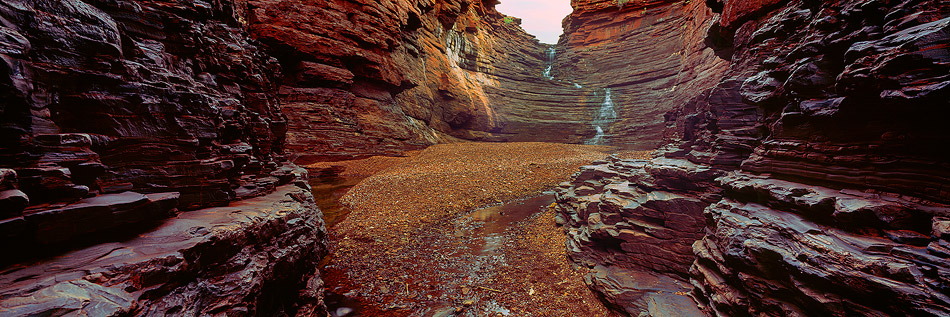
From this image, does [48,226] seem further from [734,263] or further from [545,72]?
[545,72]

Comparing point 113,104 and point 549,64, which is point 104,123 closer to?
point 113,104

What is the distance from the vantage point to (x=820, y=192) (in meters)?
4.72

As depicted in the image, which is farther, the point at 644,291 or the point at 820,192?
the point at 644,291

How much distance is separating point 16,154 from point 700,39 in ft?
107

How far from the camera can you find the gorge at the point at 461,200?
3.32 meters

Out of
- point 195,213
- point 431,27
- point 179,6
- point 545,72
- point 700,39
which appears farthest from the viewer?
point 545,72

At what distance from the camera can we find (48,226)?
311 cm

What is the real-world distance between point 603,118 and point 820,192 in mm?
31365

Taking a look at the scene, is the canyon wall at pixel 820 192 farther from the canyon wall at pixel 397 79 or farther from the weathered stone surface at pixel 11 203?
the canyon wall at pixel 397 79

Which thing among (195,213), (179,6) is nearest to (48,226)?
(195,213)

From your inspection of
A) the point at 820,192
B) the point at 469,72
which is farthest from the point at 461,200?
the point at 469,72

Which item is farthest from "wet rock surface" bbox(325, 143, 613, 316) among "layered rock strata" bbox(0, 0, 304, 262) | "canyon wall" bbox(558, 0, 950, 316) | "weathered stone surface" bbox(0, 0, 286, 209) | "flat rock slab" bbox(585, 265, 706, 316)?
"weathered stone surface" bbox(0, 0, 286, 209)

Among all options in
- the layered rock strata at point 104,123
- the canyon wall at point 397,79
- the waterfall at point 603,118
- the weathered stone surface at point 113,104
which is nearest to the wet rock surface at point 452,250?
the layered rock strata at point 104,123

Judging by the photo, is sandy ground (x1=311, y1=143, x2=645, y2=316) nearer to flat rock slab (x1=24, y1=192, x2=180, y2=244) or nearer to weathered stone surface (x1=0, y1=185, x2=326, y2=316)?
weathered stone surface (x1=0, y1=185, x2=326, y2=316)
